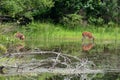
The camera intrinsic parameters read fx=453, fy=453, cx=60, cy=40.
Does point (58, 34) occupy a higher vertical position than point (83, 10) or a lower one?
lower

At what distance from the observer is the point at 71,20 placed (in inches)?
1014

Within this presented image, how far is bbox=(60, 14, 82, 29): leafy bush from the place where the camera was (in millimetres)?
25422

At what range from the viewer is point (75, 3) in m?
26.7

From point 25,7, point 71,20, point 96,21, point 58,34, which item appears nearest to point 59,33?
point 58,34

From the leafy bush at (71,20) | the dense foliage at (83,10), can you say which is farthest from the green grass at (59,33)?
the dense foliage at (83,10)

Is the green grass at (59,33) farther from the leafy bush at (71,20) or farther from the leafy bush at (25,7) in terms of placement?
the leafy bush at (25,7)

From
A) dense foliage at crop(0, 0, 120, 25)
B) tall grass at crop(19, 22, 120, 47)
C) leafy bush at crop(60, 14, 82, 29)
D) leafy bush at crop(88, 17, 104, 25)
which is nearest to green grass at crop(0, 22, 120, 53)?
tall grass at crop(19, 22, 120, 47)

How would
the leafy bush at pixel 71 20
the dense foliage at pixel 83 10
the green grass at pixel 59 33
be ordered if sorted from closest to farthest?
the green grass at pixel 59 33, the leafy bush at pixel 71 20, the dense foliage at pixel 83 10

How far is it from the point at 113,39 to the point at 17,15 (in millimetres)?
5266

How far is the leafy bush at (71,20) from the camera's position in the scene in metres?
25.4

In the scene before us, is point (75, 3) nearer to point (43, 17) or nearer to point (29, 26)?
point (43, 17)

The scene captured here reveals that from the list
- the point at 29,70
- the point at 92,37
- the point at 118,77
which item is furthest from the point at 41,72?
the point at 92,37

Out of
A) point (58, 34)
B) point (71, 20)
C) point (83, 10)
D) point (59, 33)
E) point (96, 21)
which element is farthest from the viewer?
point (83, 10)

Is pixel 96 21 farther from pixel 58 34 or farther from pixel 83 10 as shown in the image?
pixel 58 34
